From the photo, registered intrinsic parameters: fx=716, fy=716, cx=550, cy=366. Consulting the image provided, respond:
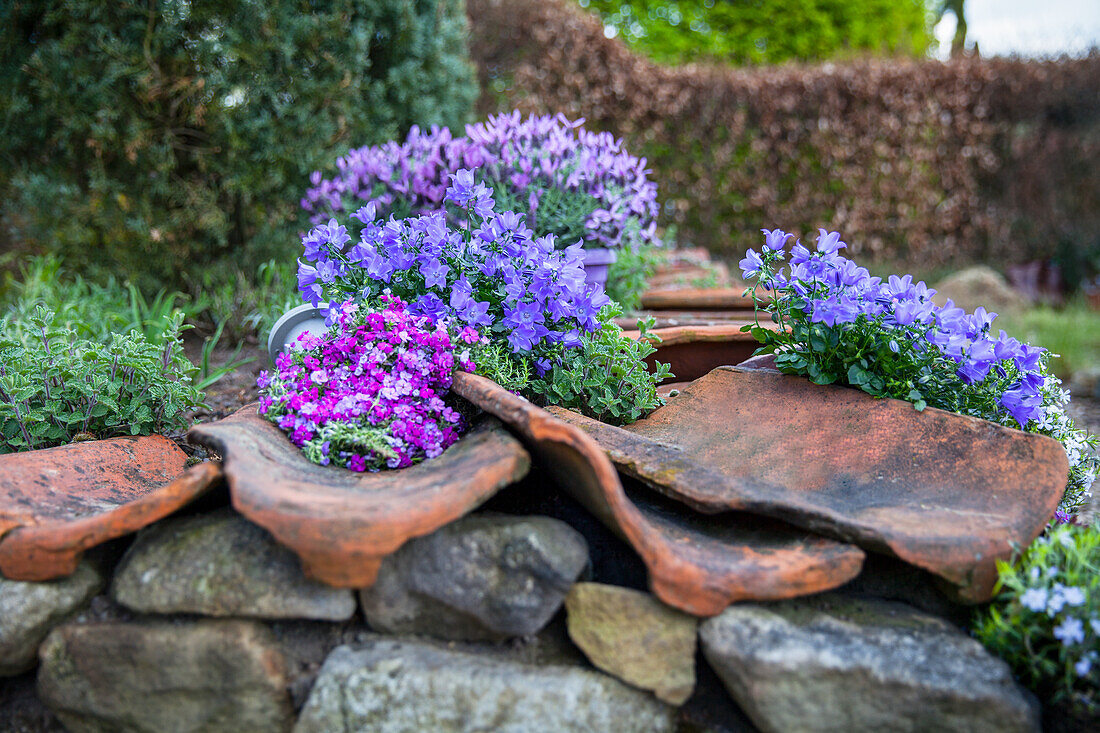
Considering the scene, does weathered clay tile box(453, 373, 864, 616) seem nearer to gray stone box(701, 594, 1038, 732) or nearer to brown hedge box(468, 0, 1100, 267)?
gray stone box(701, 594, 1038, 732)

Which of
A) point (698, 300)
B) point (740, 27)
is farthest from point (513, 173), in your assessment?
point (740, 27)

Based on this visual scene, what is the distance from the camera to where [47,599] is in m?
1.38

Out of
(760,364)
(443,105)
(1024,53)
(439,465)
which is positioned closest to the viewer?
(439,465)

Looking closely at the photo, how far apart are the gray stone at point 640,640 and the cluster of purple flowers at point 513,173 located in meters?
1.46

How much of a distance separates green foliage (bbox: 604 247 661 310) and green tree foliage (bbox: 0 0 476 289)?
1408 mm

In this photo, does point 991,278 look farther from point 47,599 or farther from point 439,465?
point 47,599

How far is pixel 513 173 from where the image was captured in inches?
98.3

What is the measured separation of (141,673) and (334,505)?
49 centimetres

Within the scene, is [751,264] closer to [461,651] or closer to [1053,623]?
[1053,623]

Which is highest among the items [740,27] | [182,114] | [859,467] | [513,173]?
[740,27]

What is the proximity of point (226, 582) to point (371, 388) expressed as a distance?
0.54 metres

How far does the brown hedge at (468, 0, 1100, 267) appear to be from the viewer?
275 inches

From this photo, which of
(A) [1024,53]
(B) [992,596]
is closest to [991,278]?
(A) [1024,53]

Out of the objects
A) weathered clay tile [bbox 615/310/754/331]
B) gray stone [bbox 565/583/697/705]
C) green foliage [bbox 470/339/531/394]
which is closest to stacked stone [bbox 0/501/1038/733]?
gray stone [bbox 565/583/697/705]
